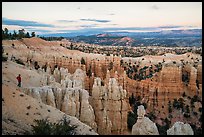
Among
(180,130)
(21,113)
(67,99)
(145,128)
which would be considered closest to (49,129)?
(21,113)

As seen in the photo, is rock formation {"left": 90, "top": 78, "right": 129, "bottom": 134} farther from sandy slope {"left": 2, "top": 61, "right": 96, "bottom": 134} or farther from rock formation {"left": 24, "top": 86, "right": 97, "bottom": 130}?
sandy slope {"left": 2, "top": 61, "right": 96, "bottom": 134}

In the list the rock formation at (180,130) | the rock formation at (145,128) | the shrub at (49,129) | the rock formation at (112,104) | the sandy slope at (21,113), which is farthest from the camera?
the rock formation at (112,104)

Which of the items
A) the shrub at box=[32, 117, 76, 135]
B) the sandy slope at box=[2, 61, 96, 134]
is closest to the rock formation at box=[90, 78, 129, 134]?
the sandy slope at box=[2, 61, 96, 134]

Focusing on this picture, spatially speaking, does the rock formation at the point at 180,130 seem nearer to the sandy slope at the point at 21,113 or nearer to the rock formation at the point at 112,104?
the sandy slope at the point at 21,113

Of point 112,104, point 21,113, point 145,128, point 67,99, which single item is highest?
point 21,113

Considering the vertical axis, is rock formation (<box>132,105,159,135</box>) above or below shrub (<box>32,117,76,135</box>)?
below

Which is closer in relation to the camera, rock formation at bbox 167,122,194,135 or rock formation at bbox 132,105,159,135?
rock formation at bbox 167,122,194,135

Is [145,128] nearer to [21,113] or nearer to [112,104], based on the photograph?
[21,113]

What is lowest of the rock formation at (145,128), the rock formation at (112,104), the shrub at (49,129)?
the rock formation at (112,104)

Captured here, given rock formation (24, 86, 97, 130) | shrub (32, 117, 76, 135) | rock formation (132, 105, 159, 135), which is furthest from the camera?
rock formation (24, 86, 97, 130)

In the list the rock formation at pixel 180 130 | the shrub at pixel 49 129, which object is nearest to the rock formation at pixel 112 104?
the rock formation at pixel 180 130

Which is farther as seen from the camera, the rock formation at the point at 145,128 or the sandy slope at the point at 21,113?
the rock formation at the point at 145,128
